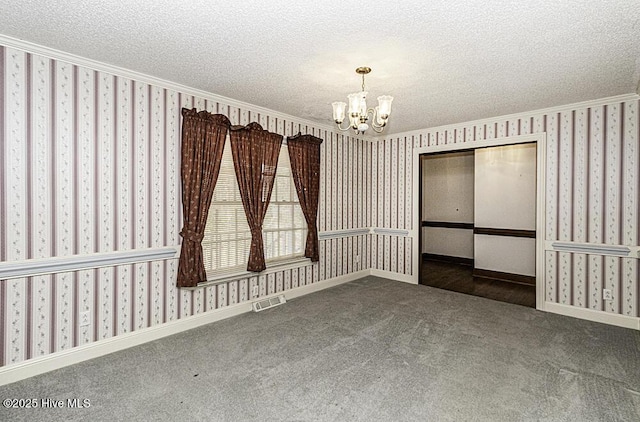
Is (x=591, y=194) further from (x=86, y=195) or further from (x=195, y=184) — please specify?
(x=86, y=195)

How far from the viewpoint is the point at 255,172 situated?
3.94 meters

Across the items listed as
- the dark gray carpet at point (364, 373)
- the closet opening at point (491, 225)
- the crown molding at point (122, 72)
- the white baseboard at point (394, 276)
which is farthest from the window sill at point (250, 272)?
the closet opening at point (491, 225)

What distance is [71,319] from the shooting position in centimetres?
270

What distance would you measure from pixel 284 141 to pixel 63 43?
248cm

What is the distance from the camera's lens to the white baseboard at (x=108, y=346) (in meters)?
2.45

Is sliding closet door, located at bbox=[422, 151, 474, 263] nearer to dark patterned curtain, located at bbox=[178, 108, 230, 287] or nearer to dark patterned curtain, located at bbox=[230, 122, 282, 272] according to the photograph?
dark patterned curtain, located at bbox=[230, 122, 282, 272]

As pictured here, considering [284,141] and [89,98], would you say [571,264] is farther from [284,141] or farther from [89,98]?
[89,98]

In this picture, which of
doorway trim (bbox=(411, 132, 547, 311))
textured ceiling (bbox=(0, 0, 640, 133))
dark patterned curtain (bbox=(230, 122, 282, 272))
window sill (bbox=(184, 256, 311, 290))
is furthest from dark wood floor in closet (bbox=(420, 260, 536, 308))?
dark patterned curtain (bbox=(230, 122, 282, 272))

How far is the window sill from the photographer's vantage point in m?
3.61

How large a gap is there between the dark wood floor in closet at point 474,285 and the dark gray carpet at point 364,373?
0.83 meters

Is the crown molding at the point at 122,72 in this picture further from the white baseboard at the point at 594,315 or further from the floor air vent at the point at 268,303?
the white baseboard at the point at 594,315

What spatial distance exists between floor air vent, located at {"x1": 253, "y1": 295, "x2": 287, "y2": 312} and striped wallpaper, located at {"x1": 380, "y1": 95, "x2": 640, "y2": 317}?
3442 millimetres

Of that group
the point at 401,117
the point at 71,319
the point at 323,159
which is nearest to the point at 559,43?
the point at 401,117

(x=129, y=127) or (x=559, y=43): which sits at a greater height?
→ (x=559, y=43)
